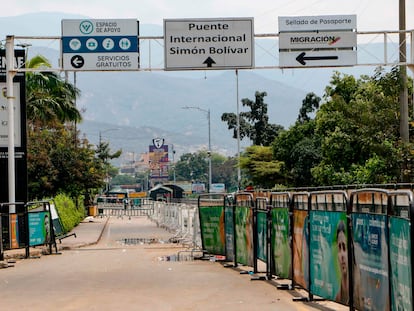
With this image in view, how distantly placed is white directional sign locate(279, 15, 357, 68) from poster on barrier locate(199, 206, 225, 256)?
749 centimetres

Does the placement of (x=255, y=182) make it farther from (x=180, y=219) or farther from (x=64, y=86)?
(x=180, y=219)

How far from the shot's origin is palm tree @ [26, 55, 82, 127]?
142 feet

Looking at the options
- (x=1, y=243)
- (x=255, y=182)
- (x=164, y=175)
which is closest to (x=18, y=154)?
(x=1, y=243)

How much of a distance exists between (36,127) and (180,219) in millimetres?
21010

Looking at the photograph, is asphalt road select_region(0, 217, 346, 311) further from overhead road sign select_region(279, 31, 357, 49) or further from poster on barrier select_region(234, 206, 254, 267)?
overhead road sign select_region(279, 31, 357, 49)

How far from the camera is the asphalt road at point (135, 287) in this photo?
1235 cm

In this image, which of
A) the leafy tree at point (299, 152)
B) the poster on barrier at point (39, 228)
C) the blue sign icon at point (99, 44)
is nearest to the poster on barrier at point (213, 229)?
the poster on barrier at point (39, 228)

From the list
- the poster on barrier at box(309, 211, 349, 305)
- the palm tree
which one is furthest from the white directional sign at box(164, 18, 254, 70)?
the palm tree

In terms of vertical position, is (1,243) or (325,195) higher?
(325,195)

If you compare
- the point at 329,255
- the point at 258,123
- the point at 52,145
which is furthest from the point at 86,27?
the point at 258,123

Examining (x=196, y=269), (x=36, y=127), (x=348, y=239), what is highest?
(x=36, y=127)

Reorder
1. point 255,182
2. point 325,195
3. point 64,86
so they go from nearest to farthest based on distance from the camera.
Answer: point 325,195
point 64,86
point 255,182

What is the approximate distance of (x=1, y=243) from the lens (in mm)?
21422

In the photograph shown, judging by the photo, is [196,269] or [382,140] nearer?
[196,269]
